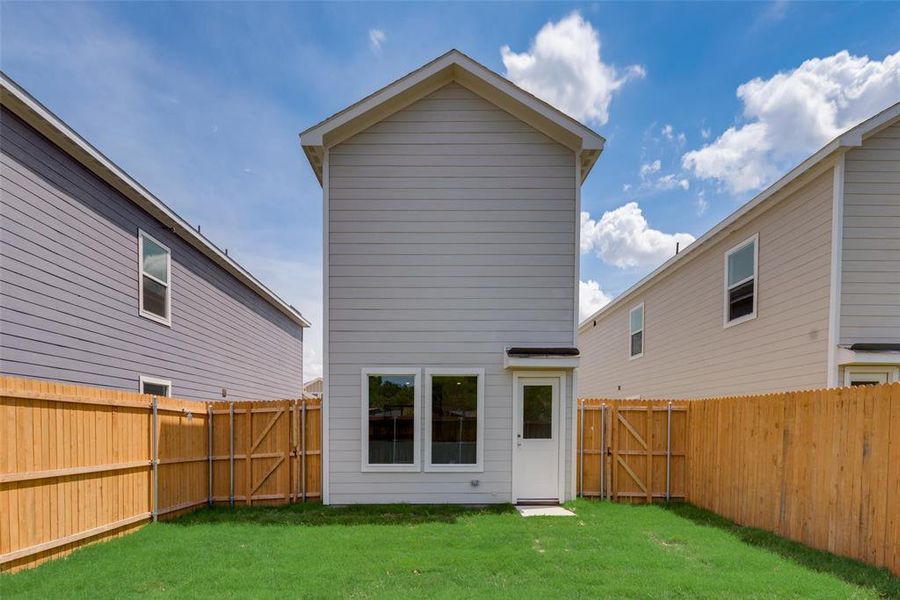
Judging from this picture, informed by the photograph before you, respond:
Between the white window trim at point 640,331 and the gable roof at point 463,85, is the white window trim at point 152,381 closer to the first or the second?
the gable roof at point 463,85

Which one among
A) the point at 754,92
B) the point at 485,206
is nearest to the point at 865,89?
the point at 754,92

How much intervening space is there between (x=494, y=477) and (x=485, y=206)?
15.2ft

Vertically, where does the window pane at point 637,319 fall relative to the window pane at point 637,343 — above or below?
above

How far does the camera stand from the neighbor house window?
8875mm

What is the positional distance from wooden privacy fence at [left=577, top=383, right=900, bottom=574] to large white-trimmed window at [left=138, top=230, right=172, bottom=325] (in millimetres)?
8549

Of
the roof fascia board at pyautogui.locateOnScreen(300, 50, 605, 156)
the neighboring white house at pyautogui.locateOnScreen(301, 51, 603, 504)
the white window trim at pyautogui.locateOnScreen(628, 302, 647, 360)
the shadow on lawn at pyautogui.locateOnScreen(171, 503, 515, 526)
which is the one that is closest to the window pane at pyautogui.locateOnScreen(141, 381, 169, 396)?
the shadow on lawn at pyautogui.locateOnScreen(171, 503, 515, 526)

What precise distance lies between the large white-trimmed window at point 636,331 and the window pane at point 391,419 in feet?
30.7

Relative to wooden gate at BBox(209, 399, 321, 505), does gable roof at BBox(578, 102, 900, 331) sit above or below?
above

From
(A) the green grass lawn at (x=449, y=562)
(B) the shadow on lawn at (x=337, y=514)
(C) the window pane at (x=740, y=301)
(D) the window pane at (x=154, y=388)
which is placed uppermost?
(C) the window pane at (x=740, y=301)

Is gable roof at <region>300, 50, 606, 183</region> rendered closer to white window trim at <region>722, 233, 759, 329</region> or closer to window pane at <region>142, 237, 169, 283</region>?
window pane at <region>142, 237, 169, 283</region>

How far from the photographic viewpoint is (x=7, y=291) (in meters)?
5.53

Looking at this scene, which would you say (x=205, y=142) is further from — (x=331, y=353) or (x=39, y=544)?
(x=39, y=544)

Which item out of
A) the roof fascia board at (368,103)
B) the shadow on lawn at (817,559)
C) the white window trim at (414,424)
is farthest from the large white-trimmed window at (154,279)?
the shadow on lawn at (817,559)

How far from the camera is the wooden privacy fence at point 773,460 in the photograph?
4496mm
